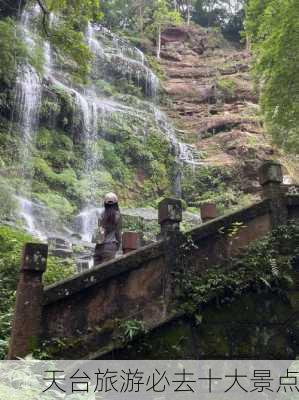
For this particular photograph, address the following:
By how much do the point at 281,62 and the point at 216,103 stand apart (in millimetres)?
21070

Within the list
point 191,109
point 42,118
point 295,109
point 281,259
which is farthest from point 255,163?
point 281,259

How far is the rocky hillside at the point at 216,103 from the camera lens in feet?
88.7

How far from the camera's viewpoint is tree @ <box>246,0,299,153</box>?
39.1 feet

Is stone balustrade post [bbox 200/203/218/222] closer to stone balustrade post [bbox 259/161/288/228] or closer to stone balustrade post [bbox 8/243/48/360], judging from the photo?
stone balustrade post [bbox 259/161/288/228]

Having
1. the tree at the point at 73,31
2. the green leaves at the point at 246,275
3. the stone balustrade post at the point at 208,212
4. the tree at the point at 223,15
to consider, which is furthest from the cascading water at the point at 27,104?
the tree at the point at 223,15

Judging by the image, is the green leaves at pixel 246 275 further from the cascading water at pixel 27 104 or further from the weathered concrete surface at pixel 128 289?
the cascading water at pixel 27 104

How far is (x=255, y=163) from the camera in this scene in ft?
85.0

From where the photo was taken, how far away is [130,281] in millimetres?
6742

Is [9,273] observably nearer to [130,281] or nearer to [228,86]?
[130,281]

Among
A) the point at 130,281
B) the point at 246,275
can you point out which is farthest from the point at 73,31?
the point at 246,275

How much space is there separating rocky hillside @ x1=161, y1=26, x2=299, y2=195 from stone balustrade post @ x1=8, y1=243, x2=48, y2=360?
63.1 ft

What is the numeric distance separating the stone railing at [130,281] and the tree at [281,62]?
5.55 meters

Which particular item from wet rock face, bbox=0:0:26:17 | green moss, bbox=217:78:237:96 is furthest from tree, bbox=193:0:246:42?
wet rock face, bbox=0:0:26:17

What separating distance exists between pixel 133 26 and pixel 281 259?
38.7m
